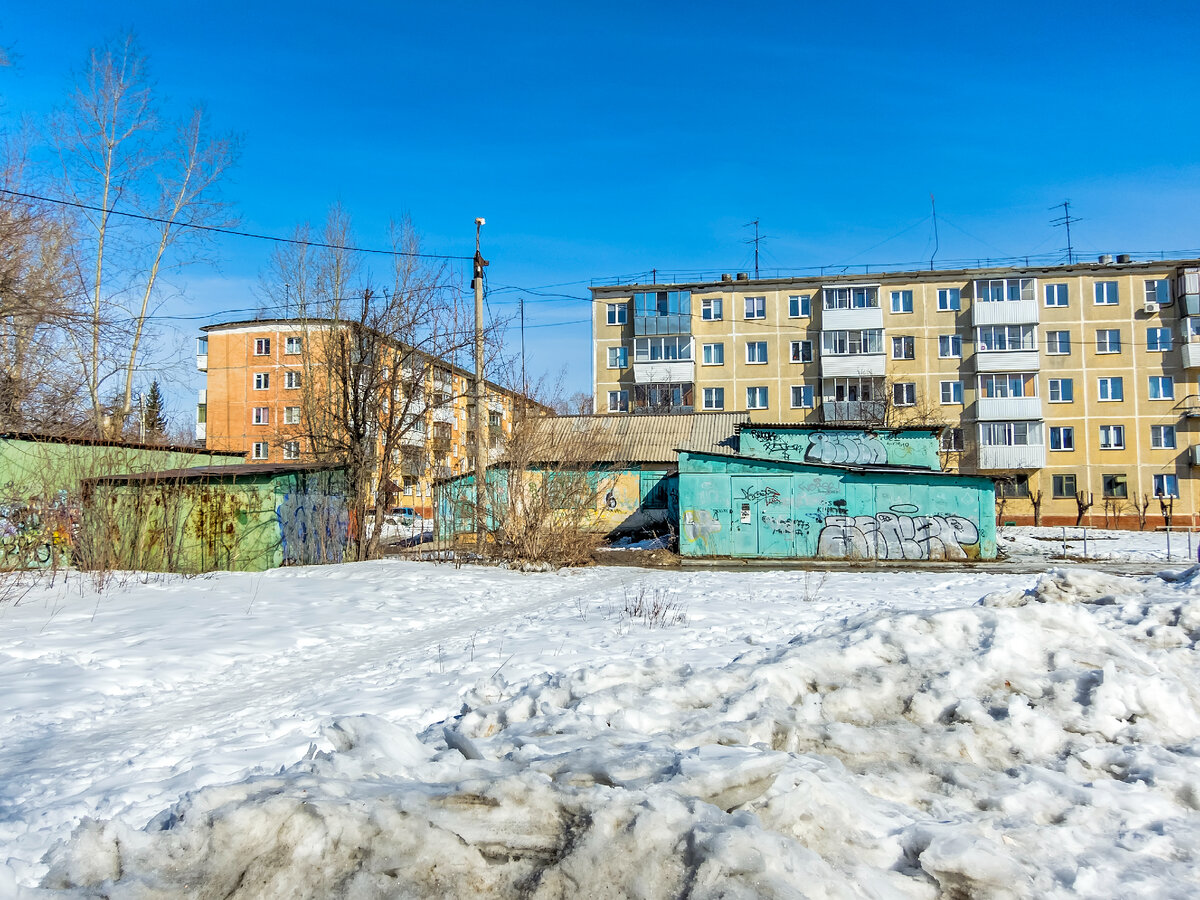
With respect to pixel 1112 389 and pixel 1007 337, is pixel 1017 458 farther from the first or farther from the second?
pixel 1112 389

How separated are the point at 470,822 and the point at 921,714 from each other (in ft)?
10.9

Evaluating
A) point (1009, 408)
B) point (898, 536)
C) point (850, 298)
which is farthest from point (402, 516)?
point (1009, 408)

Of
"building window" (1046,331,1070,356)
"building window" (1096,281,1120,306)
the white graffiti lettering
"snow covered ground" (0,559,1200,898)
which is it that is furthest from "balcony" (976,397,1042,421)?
"snow covered ground" (0,559,1200,898)

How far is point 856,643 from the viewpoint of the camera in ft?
20.9

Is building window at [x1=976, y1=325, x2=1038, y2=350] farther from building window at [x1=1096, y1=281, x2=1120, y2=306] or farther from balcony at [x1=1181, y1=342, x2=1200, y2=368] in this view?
balcony at [x1=1181, y1=342, x2=1200, y2=368]

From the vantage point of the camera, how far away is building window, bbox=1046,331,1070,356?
4728 centimetres

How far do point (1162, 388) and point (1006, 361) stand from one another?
904 centimetres

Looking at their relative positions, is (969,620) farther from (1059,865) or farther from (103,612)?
(103,612)

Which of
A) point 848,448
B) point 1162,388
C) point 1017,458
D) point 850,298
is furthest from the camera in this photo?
point 850,298

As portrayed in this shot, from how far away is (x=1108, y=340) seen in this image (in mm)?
47062

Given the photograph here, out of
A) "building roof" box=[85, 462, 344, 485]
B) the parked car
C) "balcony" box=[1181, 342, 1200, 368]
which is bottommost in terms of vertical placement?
the parked car

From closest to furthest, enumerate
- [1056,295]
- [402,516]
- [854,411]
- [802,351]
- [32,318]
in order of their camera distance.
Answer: [32,318] → [402,516] → [854,411] → [1056,295] → [802,351]

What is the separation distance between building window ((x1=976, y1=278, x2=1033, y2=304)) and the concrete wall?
2768cm

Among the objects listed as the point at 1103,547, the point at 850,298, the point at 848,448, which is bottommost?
the point at 1103,547
